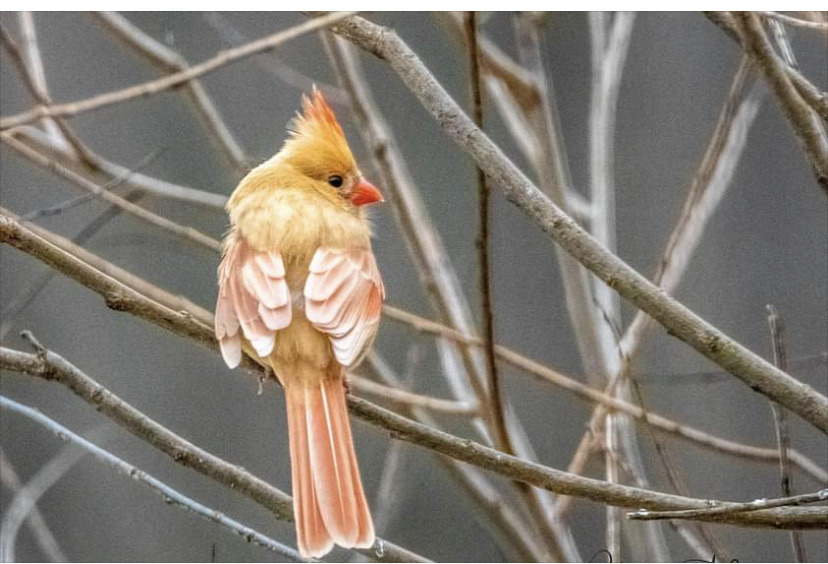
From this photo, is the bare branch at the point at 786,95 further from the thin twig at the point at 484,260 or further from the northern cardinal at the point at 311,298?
the northern cardinal at the point at 311,298

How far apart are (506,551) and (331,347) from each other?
2.57ft

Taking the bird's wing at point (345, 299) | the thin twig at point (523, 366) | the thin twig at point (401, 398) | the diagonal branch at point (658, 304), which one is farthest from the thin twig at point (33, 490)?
the diagonal branch at point (658, 304)

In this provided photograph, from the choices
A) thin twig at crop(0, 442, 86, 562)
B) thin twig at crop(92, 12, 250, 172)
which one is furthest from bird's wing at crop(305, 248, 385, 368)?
thin twig at crop(0, 442, 86, 562)

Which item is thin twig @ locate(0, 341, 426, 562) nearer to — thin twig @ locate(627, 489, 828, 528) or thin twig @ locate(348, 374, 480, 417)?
thin twig @ locate(348, 374, 480, 417)

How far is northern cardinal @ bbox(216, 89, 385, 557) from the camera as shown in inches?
55.4

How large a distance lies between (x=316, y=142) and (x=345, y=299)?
31cm

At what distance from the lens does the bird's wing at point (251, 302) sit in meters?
1.54

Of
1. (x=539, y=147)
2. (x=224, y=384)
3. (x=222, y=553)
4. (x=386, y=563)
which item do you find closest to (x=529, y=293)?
(x=539, y=147)

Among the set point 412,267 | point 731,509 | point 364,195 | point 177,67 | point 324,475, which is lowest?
point 324,475

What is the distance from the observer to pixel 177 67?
2016 mm

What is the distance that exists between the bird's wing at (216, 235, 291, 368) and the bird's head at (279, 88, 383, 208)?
0.19 meters

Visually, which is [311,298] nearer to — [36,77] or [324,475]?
[324,475]

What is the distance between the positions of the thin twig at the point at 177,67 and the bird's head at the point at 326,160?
166 mm

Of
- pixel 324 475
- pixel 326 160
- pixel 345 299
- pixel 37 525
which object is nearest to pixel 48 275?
pixel 37 525
